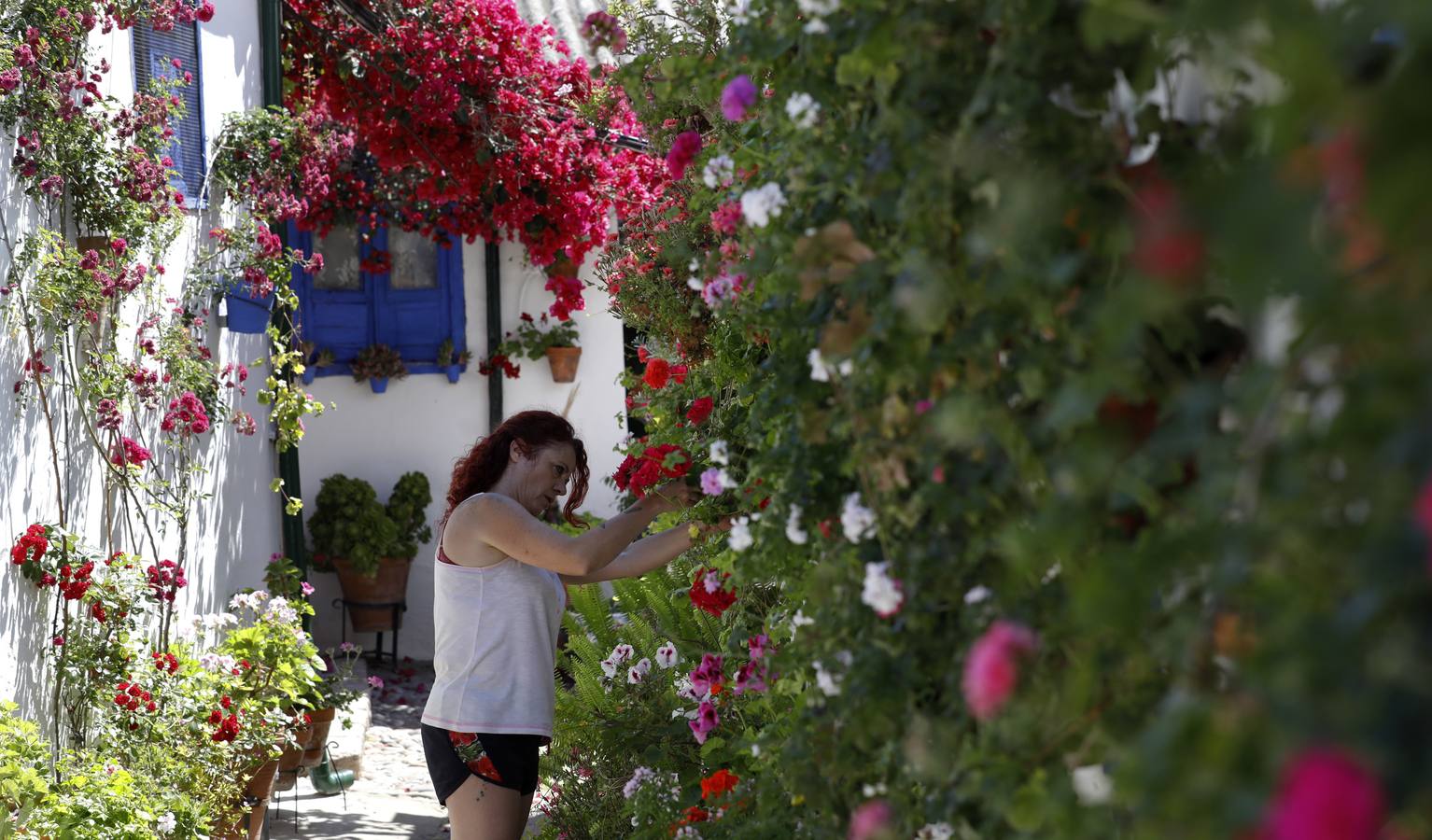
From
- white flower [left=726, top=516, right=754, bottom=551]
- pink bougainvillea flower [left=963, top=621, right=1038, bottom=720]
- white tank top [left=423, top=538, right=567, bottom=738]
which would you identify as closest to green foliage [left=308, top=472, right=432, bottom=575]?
white tank top [left=423, top=538, right=567, bottom=738]

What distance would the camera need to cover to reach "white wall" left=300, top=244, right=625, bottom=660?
8.59 metres

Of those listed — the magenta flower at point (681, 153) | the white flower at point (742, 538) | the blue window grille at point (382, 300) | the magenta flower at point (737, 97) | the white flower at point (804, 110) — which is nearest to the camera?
the white flower at point (804, 110)

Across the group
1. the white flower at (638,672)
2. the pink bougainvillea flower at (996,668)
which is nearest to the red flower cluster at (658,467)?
the white flower at (638,672)

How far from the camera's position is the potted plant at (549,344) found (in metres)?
8.59

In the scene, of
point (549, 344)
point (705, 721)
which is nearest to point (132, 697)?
point (705, 721)

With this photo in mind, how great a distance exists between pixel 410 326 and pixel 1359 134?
8445 millimetres

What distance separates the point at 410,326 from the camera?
865 centimetres

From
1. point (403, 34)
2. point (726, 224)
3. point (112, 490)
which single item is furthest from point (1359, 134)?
point (403, 34)

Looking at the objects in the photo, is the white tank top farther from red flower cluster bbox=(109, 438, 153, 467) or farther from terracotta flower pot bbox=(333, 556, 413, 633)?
terracotta flower pot bbox=(333, 556, 413, 633)

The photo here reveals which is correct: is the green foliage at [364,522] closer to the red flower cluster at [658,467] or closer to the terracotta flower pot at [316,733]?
the terracotta flower pot at [316,733]

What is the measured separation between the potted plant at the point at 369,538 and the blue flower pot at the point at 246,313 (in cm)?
293

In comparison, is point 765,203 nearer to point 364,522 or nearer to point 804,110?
point 804,110

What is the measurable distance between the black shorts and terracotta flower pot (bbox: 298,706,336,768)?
2.74m

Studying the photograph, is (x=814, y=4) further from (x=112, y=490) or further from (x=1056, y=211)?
(x=112, y=490)
